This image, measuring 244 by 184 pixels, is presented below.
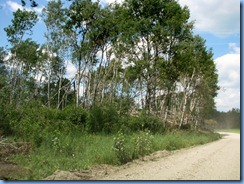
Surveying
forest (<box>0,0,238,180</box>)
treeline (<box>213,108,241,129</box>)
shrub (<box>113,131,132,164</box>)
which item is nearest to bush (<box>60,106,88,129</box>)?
forest (<box>0,0,238,180</box>)

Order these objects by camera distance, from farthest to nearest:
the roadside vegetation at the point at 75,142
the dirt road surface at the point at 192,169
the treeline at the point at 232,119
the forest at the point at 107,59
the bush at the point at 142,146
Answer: the forest at the point at 107,59 < the bush at the point at 142,146 < the roadside vegetation at the point at 75,142 < the treeline at the point at 232,119 < the dirt road surface at the point at 192,169

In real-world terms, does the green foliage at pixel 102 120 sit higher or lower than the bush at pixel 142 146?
higher

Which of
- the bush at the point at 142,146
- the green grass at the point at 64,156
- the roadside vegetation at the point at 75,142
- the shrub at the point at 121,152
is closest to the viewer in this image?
the green grass at the point at 64,156

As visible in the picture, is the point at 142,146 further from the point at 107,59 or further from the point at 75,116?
the point at 107,59

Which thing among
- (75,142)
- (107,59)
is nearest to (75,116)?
(75,142)

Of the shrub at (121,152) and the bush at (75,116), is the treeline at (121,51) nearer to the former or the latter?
the bush at (75,116)

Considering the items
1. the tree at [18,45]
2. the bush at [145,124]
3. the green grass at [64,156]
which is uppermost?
the tree at [18,45]

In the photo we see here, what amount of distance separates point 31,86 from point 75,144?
41.3ft

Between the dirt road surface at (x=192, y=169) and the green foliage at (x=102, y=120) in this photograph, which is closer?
the dirt road surface at (x=192, y=169)

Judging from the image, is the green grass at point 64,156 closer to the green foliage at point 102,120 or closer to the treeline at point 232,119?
the treeline at point 232,119

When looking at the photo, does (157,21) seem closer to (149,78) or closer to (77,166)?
(149,78)

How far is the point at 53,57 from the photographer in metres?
24.1

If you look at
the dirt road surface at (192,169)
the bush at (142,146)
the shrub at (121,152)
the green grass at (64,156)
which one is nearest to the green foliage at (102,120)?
the green grass at (64,156)

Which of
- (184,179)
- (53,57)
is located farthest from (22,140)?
(53,57)
